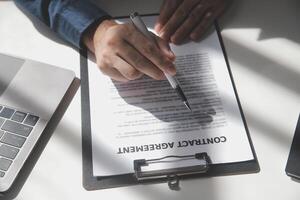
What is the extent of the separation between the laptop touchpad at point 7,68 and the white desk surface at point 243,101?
1.4 inches

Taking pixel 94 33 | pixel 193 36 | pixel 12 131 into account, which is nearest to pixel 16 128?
pixel 12 131

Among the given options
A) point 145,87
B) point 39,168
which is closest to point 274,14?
point 145,87

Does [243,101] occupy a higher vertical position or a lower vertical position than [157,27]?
lower

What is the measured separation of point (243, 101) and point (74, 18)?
38 centimetres

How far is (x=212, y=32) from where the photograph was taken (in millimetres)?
772

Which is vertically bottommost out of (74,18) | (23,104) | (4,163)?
(4,163)

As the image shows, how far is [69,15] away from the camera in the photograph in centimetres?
77

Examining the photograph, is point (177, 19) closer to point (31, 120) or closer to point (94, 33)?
point (94, 33)

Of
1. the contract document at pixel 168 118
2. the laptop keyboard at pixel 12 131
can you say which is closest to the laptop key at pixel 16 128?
the laptop keyboard at pixel 12 131

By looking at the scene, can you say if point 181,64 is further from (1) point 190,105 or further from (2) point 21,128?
(2) point 21,128

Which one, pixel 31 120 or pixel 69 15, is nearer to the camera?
pixel 31 120

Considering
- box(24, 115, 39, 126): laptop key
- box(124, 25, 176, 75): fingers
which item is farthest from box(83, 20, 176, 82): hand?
box(24, 115, 39, 126): laptop key

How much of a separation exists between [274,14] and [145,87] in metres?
0.33

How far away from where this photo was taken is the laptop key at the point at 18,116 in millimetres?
642
